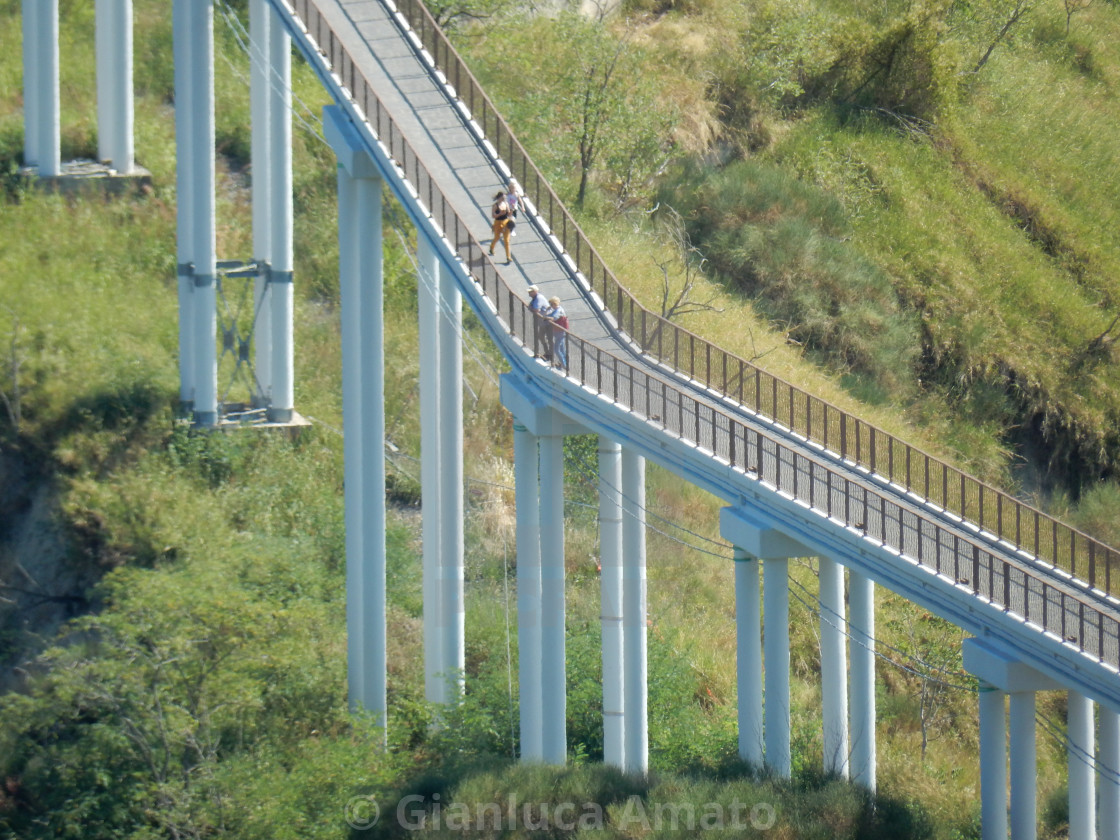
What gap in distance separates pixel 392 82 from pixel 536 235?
420 centimetres

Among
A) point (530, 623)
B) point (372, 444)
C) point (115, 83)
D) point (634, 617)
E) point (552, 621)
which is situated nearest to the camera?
point (552, 621)

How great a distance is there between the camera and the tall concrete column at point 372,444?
2716 cm

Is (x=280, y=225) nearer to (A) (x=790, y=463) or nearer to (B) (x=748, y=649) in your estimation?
(A) (x=790, y=463)

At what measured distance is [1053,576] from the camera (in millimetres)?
20766

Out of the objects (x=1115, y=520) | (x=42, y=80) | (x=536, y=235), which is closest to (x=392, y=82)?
(x=536, y=235)

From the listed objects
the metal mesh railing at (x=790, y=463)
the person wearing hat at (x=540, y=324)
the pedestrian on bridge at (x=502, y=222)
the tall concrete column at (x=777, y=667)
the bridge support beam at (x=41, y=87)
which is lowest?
the tall concrete column at (x=777, y=667)

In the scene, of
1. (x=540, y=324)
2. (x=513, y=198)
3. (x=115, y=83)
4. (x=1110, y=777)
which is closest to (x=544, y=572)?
(x=540, y=324)

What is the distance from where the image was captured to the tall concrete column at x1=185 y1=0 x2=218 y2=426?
102 ft

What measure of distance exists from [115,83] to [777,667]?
20587 millimetres

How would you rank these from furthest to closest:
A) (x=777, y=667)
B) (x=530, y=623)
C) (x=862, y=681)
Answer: (x=530, y=623), (x=862, y=681), (x=777, y=667)

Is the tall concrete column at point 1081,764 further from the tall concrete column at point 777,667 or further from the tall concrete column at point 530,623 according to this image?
the tall concrete column at point 530,623

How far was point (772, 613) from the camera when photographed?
21.9 metres

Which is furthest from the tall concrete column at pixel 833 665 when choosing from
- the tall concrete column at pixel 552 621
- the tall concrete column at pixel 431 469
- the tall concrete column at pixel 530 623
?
the tall concrete column at pixel 431 469

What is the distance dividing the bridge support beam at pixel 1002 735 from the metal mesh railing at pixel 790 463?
0.61m
